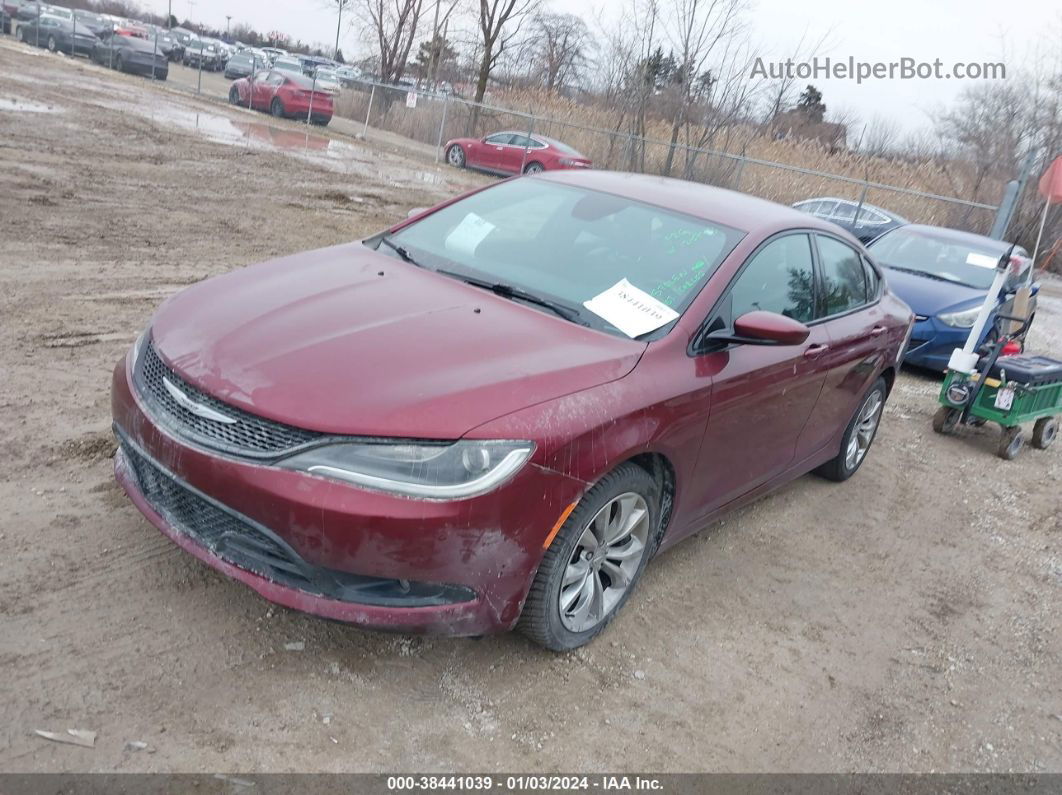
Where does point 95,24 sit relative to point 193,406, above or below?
above

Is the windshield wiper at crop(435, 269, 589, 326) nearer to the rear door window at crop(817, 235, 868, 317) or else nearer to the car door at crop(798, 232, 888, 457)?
the car door at crop(798, 232, 888, 457)

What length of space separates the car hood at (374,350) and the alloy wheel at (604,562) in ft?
1.78

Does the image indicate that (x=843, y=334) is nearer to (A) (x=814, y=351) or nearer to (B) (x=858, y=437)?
(A) (x=814, y=351)

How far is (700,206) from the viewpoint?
13.7ft

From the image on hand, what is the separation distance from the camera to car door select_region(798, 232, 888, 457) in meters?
4.56

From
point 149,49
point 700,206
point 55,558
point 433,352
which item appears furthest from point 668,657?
point 149,49

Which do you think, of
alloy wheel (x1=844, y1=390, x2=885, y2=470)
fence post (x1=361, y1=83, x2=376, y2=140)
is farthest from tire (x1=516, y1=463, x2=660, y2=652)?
fence post (x1=361, y1=83, x2=376, y2=140)

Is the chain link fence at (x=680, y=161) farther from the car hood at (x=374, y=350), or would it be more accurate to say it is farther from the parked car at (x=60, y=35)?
the car hood at (x=374, y=350)

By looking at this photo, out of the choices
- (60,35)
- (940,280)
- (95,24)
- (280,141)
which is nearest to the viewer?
(940,280)

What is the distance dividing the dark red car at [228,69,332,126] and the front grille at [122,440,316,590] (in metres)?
25.7

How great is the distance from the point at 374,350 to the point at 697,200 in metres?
2.06

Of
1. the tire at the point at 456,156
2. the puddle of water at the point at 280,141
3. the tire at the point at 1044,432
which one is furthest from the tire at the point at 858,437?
the tire at the point at 456,156

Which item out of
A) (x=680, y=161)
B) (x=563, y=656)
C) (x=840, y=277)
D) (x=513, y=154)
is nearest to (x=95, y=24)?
(x=513, y=154)

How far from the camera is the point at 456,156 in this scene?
23938 mm
